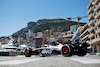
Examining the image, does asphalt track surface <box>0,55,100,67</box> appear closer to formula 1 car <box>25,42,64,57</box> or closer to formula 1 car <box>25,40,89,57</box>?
formula 1 car <box>25,40,89,57</box>

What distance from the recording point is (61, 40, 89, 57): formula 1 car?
9688mm

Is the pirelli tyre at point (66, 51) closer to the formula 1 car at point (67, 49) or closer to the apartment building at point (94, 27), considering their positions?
the formula 1 car at point (67, 49)

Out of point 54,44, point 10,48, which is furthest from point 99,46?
point 54,44

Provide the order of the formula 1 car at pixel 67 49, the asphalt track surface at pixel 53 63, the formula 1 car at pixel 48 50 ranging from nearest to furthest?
the asphalt track surface at pixel 53 63 < the formula 1 car at pixel 67 49 < the formula 1 car at pixel 48 50

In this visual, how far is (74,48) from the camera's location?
10.2m

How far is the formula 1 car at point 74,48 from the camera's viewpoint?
969 cm

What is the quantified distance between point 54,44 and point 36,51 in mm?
2087

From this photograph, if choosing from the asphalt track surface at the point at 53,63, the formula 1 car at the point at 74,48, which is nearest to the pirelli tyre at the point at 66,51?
the formula 1 car at the point at 74,48

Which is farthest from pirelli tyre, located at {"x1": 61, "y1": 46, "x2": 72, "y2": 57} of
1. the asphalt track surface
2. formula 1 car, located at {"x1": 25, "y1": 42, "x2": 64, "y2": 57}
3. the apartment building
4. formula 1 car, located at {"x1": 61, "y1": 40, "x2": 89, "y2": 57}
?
the apartment building

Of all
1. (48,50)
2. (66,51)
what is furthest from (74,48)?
(48,50)

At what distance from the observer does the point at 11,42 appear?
41.8 metres

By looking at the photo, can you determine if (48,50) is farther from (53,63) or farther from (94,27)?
(94,27)

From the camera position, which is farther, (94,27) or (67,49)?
(94,27)

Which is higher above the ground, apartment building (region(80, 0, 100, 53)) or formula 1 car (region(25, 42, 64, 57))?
apartment building (region(80, 0, 100, 53))
